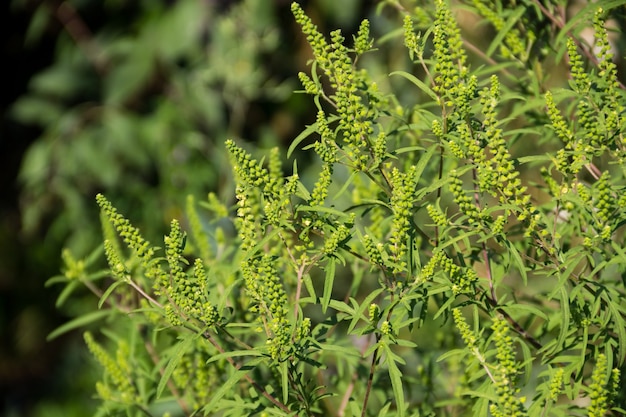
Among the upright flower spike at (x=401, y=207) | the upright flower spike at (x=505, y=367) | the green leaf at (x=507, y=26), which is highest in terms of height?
the green leaf at (x=507, y=26)

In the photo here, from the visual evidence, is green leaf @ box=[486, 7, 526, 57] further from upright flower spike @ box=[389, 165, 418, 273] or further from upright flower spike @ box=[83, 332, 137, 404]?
upright flower spike @ box=[83, 332, 137, 404]

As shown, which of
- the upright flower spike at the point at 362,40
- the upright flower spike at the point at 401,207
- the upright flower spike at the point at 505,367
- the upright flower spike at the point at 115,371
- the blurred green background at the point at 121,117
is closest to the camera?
the upright flower spike at the point at 505,367

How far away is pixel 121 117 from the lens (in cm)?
454

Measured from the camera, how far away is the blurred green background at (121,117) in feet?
14.7

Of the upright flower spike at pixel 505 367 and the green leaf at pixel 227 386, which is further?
the green leaf at pixel 227 386

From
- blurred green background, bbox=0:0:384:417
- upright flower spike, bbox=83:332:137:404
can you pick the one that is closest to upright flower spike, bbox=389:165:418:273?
upright flower spike, bbox=83:332:137:404

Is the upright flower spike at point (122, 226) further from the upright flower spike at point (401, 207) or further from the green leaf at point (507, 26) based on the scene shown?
the green leaf at point (507, 26)

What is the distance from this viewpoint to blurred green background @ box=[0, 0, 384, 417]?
4473 mm

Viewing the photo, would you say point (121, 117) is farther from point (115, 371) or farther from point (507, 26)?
point (507, 26)

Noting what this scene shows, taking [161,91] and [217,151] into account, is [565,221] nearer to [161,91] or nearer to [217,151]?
[217,151]

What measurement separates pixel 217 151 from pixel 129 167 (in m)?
0.53

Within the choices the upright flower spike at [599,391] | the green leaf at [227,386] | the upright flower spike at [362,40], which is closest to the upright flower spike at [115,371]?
the green leaf at [227,386]

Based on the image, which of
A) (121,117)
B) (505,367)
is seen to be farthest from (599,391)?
(121,117)

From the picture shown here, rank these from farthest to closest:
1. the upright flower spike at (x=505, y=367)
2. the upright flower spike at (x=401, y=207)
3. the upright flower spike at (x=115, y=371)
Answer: the upright flower spike at (x=115, y=371) → the upright flower spike at (x=401, y=207) → the upright flower spike at (x=505, y=367)
